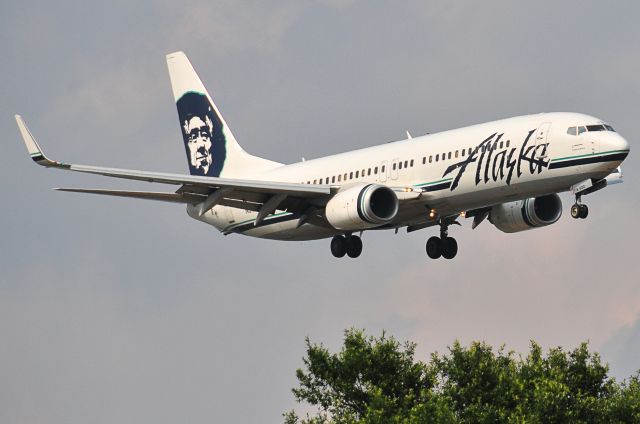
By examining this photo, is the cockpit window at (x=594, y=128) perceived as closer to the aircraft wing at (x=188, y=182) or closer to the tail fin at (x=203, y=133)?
the aircraft wing at (x=188, y=182)

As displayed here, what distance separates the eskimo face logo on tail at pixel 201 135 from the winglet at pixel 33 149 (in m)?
18.2

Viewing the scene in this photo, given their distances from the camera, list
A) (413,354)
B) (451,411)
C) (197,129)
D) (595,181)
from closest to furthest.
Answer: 1. (595,181)
2. (451,411)
3. (413,354)
4. (197,129)

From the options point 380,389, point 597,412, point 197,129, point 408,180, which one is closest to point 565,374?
point 597,412

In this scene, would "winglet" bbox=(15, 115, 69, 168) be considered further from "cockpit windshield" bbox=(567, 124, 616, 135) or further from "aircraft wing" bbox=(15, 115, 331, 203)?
"cockpit windshield" bbox=(567, 124, 616, 135)

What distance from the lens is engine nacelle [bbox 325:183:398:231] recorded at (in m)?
70.3

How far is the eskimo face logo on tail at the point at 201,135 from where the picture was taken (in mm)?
86750

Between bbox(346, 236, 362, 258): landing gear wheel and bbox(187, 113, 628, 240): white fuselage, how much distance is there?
2.92 m

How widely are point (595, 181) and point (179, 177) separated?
53.3 feet

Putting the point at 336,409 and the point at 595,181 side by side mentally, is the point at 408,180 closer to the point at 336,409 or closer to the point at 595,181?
the point at 595,181

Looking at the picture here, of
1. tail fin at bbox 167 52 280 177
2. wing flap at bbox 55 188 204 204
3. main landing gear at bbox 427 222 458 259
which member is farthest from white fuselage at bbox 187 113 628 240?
tail fin at bbox 167 52 280 177

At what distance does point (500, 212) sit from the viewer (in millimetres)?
76312

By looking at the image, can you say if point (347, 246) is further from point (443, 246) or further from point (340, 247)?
point (443, 246)

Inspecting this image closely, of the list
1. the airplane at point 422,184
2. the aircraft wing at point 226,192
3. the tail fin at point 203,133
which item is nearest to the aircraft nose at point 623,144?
the airplane at point 422,184

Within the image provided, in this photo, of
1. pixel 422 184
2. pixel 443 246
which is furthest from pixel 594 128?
pixel 443 246
